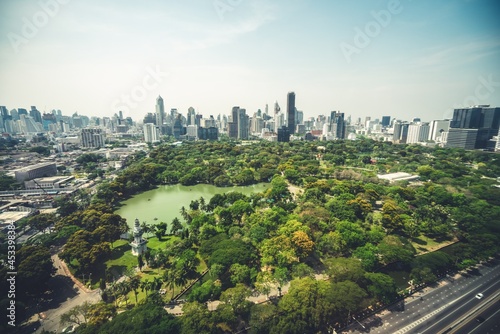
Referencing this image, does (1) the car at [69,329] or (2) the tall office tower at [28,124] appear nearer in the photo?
(1) the car at [69,329]

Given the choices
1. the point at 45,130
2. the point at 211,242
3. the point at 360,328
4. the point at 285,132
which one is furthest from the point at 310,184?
the point at 45,130

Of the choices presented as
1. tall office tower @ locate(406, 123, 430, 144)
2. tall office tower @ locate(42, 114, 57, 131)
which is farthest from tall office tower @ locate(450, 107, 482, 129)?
tall office tower @ locate(42, 114, 57, 131)

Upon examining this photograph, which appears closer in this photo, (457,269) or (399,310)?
(399,310)

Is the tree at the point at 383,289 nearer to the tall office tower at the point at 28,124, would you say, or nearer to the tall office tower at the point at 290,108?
the tall office tower at the point at 290,108

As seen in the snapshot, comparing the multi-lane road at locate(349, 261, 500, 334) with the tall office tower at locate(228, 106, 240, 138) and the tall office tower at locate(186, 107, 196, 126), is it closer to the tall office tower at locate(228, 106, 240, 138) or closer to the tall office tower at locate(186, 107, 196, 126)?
the tall office tower at locate(228, 106, 240, 138)

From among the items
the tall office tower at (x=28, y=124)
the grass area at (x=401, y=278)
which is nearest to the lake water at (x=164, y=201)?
the grass area at (x=401, y=278)

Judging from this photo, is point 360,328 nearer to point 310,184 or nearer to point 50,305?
point 50,305
